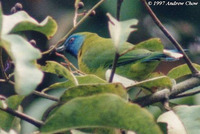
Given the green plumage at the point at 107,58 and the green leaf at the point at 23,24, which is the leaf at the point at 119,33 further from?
the green plumage at the point at 107,58

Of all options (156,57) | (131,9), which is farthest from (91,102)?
(131,9)

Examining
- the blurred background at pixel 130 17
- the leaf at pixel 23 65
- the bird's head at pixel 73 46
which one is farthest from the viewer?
the bird's head at pixel 73 46

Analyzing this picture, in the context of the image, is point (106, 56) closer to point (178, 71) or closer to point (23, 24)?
point (178, 71)

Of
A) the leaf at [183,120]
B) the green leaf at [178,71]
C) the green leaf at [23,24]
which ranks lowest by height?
the leaf at [183,120]

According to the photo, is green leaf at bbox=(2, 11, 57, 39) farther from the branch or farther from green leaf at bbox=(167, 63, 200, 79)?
green leaf at bbox=(167, 63, 200, 79)

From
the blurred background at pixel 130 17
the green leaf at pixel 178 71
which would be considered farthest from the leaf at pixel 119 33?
the blurred background at pixel 130 17

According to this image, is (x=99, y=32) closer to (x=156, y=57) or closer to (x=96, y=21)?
(x=96, y=21)

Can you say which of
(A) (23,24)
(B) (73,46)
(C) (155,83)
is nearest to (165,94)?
(C) (155,83)
